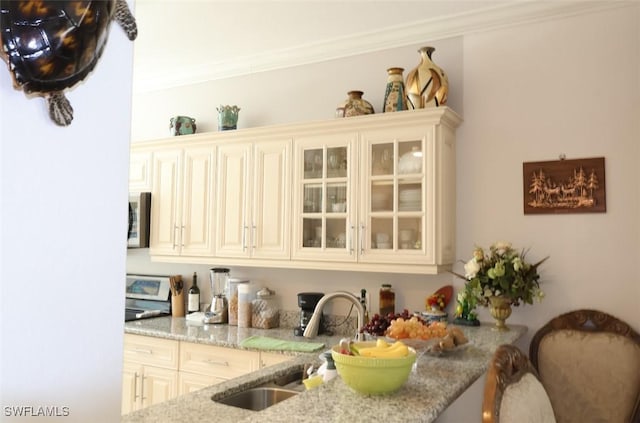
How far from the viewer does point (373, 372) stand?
1413mm

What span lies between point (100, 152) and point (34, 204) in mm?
116

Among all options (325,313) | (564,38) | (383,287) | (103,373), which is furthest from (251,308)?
(103,373)

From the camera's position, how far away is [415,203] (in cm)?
271

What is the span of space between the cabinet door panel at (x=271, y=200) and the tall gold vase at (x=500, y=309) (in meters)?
1.20

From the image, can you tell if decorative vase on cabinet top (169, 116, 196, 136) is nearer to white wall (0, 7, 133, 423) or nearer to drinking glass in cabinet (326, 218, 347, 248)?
drinking glass in cabinet (326, 218, 347, 248)

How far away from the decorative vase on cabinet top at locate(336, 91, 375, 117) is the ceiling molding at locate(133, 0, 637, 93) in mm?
392

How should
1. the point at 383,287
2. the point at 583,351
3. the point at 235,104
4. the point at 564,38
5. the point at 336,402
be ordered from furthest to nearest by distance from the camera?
the point at 235,104 → the point at 383,287 → the point at 564,38 → the point at 583,351 → the point at 336,402

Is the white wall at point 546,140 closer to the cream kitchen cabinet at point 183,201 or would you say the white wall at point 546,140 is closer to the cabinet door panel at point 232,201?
the cabinet door panel at point 232,201

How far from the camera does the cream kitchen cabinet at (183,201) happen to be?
335cm

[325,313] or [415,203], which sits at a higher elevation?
[415,203]

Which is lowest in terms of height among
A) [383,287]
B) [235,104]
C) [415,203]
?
[383,287]

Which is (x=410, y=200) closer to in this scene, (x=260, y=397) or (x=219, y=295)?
(x=260, y=397)

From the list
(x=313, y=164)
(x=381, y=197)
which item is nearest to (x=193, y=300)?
(x=313, y=164)

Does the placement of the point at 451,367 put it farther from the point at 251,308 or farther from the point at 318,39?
the point at 318,39
